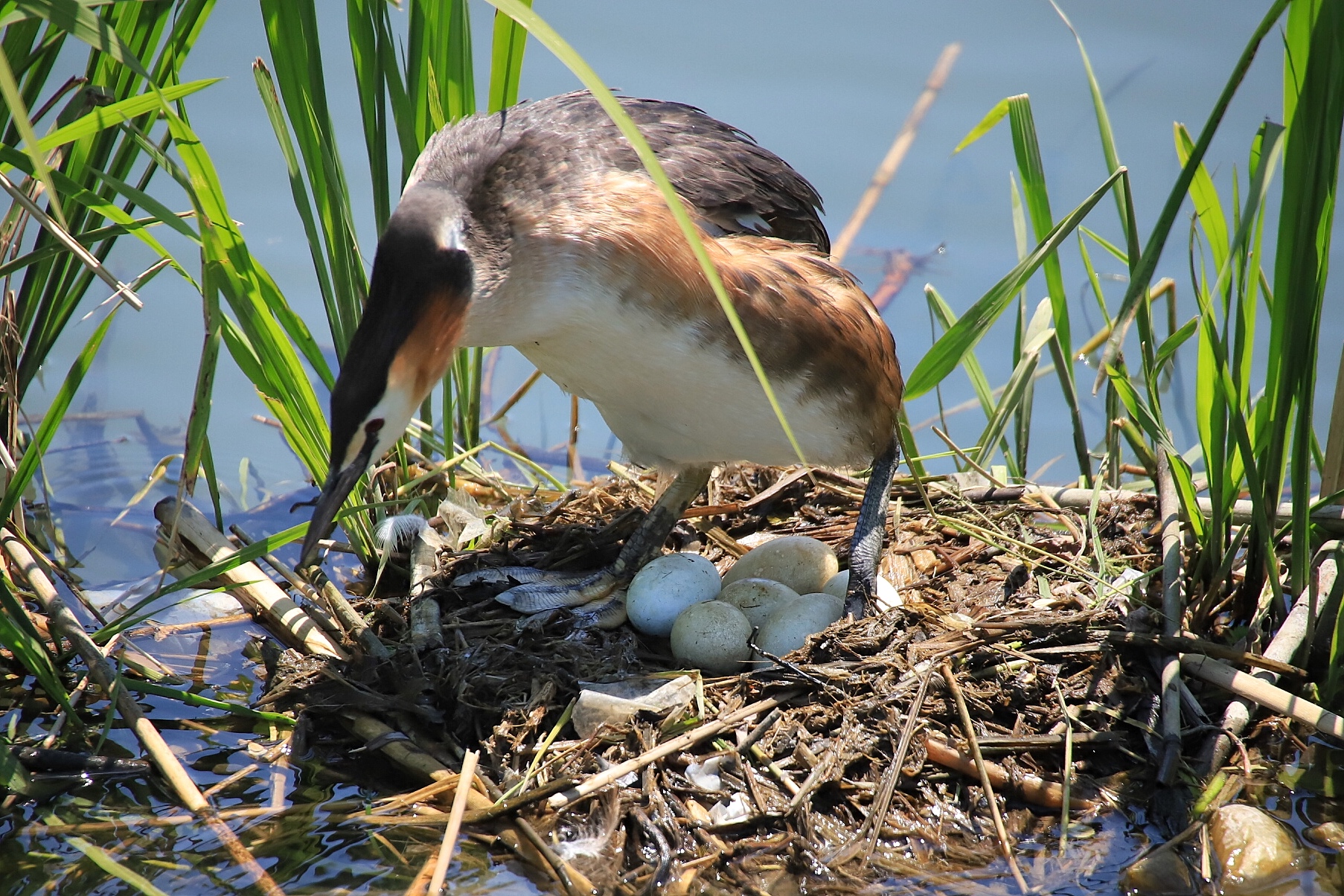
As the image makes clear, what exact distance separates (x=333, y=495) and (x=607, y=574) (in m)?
1.06

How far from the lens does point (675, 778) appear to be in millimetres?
2504

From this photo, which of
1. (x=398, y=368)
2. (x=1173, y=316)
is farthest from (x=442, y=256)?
(x=1173, y=316)

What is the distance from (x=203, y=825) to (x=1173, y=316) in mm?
3407

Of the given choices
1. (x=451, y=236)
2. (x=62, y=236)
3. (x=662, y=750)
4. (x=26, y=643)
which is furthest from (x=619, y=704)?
(x=62, y=236)

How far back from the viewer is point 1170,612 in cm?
275

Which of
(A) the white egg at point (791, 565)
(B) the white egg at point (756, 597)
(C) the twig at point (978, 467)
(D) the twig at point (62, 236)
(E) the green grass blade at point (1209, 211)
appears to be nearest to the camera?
(D) the twig at point (62, 236)

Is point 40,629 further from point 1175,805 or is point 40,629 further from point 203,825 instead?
point 1175,805

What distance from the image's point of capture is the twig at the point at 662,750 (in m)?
2.42

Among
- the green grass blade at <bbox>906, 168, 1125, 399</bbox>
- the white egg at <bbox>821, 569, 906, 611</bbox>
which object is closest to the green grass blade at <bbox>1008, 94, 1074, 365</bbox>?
the green grass blade at <bbox>906, 168, 1125, 399</bbox>

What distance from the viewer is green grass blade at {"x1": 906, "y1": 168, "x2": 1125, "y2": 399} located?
7.96ft

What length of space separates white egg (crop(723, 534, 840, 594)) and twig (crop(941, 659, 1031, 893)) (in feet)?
2.44

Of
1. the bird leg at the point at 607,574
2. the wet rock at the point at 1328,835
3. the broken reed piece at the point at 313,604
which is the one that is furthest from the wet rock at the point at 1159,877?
the broken reed piece at the point at 313,604

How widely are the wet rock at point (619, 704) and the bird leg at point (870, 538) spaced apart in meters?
0.63

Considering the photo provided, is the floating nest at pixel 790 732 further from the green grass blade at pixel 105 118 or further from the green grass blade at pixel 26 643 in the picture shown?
the green grass blade at pixel 105 118
